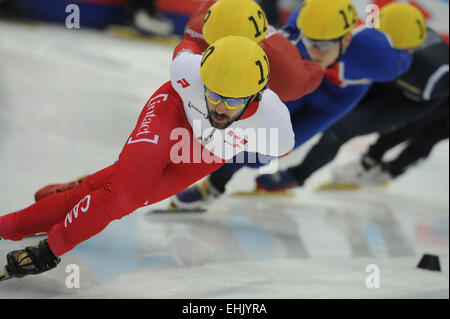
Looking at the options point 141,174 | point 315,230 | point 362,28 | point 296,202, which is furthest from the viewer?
point 296,202

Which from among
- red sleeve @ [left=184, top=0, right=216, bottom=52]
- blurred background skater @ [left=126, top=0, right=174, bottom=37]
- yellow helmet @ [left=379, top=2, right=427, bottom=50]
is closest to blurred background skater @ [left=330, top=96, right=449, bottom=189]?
yellow helmet @ [left=379, top=2, right=427, bottom=50]

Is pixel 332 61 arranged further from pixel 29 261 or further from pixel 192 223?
pixel 29 261

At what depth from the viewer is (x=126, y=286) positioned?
337cm

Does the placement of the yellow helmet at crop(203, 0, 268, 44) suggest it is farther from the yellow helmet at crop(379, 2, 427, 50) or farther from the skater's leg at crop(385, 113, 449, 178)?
the skater's leg at crop(385, 113, 449, 178)

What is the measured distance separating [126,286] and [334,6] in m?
1.89

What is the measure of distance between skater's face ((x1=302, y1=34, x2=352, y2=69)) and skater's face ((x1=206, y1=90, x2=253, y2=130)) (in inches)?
45.2

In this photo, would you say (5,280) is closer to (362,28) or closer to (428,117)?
(362,28)

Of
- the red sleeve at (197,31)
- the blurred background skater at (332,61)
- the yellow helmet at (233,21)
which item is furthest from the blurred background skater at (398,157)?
the yellow helmet at (233,21)

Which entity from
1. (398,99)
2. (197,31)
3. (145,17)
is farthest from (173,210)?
(145,17)

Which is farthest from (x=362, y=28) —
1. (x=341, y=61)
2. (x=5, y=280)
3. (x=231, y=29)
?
(x=5, y=280)

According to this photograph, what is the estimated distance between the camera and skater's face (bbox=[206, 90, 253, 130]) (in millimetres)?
2938

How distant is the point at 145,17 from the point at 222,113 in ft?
20.5

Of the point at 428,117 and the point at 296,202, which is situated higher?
the point at 428,117

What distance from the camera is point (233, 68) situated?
9.21 feet
